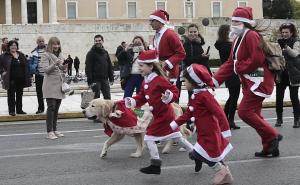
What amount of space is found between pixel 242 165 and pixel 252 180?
944 mm

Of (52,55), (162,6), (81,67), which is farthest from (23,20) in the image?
(52,55)

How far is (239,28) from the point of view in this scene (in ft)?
29.2

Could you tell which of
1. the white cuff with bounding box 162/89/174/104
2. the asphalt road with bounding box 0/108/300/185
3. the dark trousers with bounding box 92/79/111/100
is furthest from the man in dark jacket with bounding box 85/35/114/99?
the white cuff with bounding box 162/89/174/104

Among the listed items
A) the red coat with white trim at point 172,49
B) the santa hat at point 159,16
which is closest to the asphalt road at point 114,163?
the red coat with white trim at point 172,49

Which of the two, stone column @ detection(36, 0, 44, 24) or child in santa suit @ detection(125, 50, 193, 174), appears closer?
child in santa suit @ detection(125, 50, 193, 174)

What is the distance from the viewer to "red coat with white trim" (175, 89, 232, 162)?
7457mm

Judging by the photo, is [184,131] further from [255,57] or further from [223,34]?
[223,34]

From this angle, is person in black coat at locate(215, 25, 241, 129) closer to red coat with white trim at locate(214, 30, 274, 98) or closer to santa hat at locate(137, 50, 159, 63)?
red coat with white trim at locate(214, 30, 274, 98)

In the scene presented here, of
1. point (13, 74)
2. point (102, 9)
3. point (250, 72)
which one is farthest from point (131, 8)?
point (250, 72)

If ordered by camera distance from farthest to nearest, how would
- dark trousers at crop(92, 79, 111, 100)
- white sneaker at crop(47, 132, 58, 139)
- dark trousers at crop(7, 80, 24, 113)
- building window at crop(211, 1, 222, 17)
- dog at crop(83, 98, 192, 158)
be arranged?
building window at crop(211, 1, 222, 17) → dark trousers at crop(7, 80, 24, 113) → dark trousers at crop(92, 79, 111, 100) → white sneaker at crop(47, 132, 58, 139) → dog at crop(83, 98, 192, 158)

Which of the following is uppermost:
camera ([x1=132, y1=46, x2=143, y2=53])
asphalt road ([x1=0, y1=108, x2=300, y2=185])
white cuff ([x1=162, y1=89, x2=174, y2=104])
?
camera ([x1=132, y1=46, x2=143, y2=53])

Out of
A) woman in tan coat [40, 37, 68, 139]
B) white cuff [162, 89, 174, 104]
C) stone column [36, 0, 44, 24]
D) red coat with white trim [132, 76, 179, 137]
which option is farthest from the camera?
stone column [36, 0, 44, 24]

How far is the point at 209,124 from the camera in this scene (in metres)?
7.52

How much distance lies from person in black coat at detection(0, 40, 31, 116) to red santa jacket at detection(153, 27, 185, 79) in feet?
22.7
